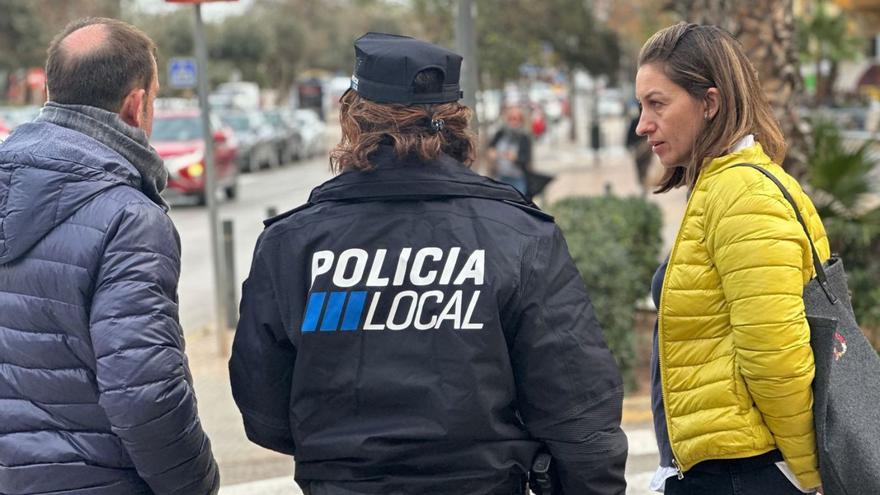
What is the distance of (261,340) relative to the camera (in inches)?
99.6

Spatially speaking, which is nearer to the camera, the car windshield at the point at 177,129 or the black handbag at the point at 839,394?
the black handbag at the point at 839,394

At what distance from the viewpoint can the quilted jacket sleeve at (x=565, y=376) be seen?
2.43m

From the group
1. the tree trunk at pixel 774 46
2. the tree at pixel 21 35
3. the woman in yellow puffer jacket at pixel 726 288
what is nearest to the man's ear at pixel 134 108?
the woman in yellow puffer jacket at pixel 726 288

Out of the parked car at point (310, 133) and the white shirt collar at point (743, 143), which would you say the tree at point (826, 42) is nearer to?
the parked car at point (310, 133)

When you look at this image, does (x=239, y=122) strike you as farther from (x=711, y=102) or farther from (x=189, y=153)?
(x=711, y=102)

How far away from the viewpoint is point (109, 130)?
2783 millimetres

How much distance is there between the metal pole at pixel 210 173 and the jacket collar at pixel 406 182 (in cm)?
571

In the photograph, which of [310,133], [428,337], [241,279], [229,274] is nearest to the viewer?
[428,337]

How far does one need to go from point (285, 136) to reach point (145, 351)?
99.7ft

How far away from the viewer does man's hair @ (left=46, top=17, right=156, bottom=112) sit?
276 cm

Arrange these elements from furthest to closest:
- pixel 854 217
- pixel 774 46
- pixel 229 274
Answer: pixel 229 274
pixel 774 46
pixel 854 217

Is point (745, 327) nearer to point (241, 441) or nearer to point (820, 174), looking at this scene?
point (241, 441)

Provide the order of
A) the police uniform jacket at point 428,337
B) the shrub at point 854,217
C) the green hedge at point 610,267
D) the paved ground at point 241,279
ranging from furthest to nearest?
the shrub at point 854,217, the green hedge at point 610,267, the paved ground at point 241,279, the police uniform jacket at point 428,337

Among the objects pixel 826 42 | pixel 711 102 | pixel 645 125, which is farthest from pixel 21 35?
pixel 711 102
